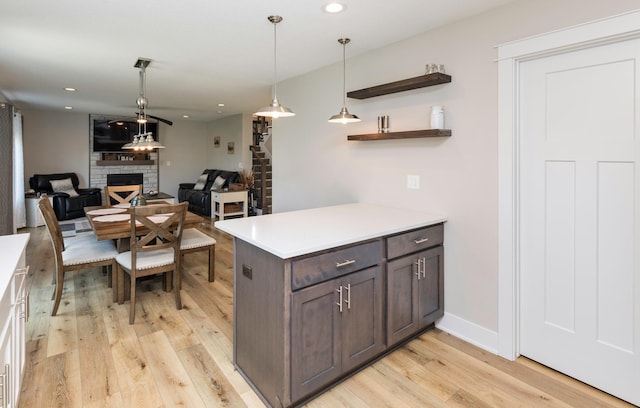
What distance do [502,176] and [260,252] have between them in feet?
5.39

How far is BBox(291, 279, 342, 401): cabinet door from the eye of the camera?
1746mm

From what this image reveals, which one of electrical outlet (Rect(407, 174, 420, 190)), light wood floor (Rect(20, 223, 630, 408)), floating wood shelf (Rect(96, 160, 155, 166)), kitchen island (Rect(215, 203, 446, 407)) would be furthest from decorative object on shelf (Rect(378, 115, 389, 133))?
floating wood shelf (Rect(96, 160, 155, 166))

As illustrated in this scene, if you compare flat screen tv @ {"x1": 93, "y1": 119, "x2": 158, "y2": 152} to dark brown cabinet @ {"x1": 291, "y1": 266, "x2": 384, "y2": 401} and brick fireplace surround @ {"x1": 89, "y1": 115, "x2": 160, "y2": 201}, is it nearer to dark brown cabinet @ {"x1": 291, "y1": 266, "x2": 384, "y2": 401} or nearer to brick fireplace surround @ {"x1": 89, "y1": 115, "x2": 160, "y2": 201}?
brick fireplace surround @ {"x1": 89, "y1": 115, "x2": 160, "y2": 201}

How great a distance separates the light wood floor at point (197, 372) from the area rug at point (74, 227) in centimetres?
333

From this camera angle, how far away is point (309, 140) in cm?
396

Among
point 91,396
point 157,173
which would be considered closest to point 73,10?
point 91,396

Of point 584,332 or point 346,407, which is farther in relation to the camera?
point 584,332

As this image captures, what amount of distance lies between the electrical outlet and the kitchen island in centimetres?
40

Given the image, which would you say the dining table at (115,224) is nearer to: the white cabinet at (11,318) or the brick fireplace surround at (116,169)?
the white cabinet at (11,318)

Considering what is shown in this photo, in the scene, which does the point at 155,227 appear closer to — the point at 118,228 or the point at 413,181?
the point at 118,228

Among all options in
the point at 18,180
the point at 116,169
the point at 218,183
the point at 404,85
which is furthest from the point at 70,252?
the point at 116,169

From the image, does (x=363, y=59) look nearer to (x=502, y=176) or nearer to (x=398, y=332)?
(x=502, y=176)

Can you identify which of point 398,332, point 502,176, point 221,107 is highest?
point 221,107

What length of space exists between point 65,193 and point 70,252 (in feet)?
16.5
